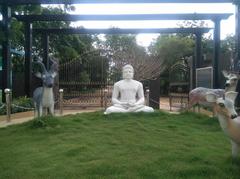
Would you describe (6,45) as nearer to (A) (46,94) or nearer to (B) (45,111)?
(B) (45,111)

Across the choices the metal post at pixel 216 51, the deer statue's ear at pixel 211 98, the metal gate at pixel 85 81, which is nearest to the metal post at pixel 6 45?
the metal gate at pixel 85 81

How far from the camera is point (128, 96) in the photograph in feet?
39.6

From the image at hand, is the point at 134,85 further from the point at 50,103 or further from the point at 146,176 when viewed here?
the point at 146,176

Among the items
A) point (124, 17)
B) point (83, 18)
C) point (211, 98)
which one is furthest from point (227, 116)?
point (83, 18)

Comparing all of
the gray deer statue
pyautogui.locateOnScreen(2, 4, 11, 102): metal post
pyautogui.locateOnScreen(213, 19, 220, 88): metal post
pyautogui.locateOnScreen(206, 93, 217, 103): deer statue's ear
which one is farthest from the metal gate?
pyautogui.locateOnScreen(206, 93, 217, 103): deer statue's ear

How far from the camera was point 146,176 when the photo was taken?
5488mm

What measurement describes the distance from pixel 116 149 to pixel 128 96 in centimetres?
512

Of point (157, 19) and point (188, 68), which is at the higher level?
point (157, 19)

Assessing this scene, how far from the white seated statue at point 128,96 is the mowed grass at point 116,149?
1211mm

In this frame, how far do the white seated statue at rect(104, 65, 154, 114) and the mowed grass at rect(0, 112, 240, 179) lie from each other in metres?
1.21

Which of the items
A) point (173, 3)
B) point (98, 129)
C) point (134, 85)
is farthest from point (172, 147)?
point (173, 3)

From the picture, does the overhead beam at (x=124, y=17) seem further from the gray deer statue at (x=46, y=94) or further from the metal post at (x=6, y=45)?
the gray deer statue at (x=46, y=94)

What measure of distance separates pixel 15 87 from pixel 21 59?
7.96m

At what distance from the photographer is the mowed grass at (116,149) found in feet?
18.7
